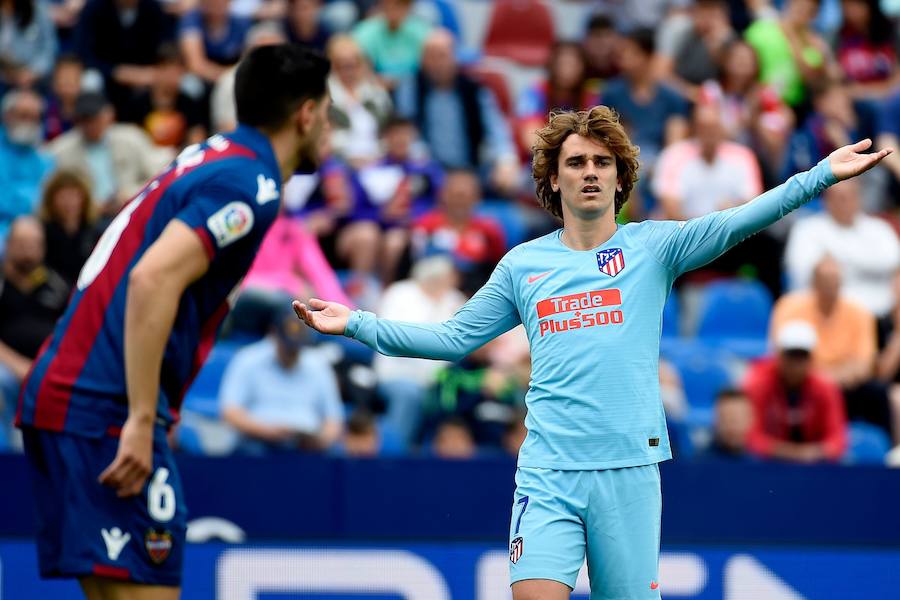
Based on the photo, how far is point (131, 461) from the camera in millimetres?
3762

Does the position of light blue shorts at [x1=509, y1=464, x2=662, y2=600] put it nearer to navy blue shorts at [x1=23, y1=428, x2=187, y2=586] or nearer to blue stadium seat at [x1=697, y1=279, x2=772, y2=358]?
navy blue shorts at [x1=23, y1=428, x2=187, y2=586]

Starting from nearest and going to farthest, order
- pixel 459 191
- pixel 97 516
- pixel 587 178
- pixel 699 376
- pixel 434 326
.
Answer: pixel 97 516
pixel 587 178
pixel 434 326
pixel 699 376
pixel 459 191

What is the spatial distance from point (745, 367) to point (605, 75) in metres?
3.43

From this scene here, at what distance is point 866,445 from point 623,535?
4885mm

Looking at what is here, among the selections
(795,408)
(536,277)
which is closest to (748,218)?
(536,277)

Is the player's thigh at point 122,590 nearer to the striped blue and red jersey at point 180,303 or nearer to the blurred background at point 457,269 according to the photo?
the striped blue and red jersey at point 180,303

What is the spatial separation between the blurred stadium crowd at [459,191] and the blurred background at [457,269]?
23 millimetres

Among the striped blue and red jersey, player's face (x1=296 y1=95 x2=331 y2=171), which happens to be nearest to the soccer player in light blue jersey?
the striped blue and red jersey

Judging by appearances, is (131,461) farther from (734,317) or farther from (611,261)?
(734,317)

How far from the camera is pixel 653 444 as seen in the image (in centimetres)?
424

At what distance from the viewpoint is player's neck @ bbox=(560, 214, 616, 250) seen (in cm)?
437

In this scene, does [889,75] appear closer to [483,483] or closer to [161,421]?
[483,483]

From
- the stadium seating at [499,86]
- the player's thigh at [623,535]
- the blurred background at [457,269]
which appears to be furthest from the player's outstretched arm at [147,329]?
the stadium seating at [499,86]

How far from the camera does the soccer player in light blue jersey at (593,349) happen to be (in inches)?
164
